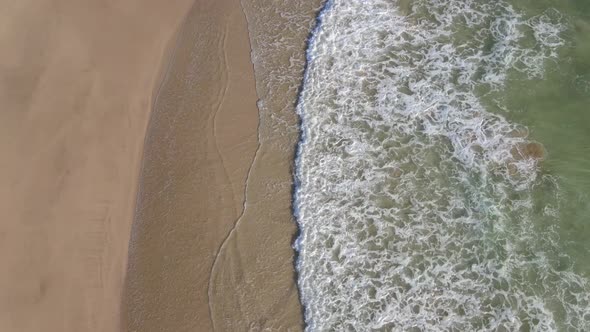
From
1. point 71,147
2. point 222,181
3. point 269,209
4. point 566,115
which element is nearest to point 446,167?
point 566,115

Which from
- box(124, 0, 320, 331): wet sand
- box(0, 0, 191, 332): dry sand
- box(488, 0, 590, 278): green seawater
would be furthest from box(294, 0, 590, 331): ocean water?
box(0, 0, 191, 332): dry sand

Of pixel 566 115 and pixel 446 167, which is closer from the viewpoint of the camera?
pixel 446 167

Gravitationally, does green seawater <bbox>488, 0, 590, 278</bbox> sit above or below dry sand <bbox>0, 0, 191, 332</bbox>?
below

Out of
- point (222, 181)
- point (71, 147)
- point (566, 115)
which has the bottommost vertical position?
point (566, 115)

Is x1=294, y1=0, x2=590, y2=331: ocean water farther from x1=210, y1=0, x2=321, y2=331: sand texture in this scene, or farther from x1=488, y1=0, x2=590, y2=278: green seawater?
x1=210, y1=0, x2=321, y2=331: sand texture

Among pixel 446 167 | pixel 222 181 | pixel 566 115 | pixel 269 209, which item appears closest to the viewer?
pixel 269 209

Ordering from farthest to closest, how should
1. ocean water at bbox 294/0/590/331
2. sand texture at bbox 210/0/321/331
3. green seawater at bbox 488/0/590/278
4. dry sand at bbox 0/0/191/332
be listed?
green seawater at bbox 488/0/590/278 < dry sand at bbox 0/0/191/332 < ocean water at bbox 294/0/590/331 < sand texture at bbox 210/0/321/331

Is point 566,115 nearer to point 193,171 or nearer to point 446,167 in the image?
point 446,167
